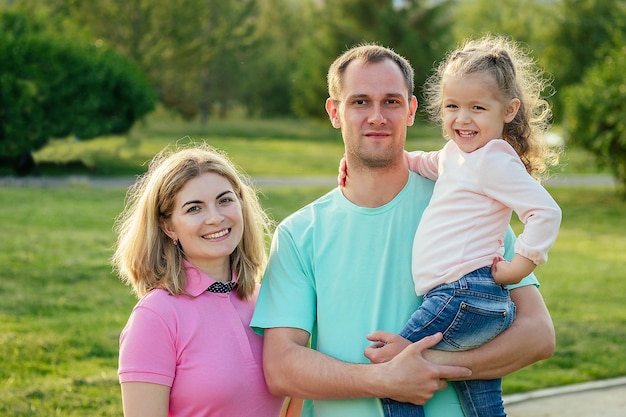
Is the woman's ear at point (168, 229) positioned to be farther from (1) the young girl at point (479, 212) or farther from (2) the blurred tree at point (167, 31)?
(2) the blurred tree at point (167, 31)

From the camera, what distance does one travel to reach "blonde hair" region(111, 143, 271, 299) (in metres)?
3.24

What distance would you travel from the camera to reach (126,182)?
19.4 meters

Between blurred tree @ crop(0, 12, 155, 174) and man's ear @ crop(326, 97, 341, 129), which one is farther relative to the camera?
blurred tree @ crop(0, 12, 155, 174)

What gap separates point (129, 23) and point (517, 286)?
31.8 metres

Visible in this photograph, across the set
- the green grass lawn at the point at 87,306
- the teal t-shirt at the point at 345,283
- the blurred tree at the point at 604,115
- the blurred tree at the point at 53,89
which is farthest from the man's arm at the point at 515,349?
the blurred tree at the point at 53,89

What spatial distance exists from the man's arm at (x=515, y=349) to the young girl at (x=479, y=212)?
3 cm

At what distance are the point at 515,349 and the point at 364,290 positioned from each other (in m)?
0.57

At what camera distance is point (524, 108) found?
3.36m

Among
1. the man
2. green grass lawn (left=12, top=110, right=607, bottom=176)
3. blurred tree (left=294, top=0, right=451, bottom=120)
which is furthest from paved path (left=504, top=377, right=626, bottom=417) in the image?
blurred tree (left=294, top=0, right=451, bottom=120)

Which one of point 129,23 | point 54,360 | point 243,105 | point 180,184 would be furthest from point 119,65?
point 243,105

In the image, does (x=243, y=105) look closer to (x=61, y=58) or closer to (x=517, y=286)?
(x=61, y=58)

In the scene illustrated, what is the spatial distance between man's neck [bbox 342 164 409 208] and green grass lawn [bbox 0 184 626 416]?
3.04 metres

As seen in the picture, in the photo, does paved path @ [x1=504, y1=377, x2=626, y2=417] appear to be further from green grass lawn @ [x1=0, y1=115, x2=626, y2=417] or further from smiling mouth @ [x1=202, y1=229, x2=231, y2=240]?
smiling mouth @ [x1=202, y1=229, x2=231, y2=240]

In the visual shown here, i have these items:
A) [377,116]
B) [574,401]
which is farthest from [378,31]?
[377,116]
